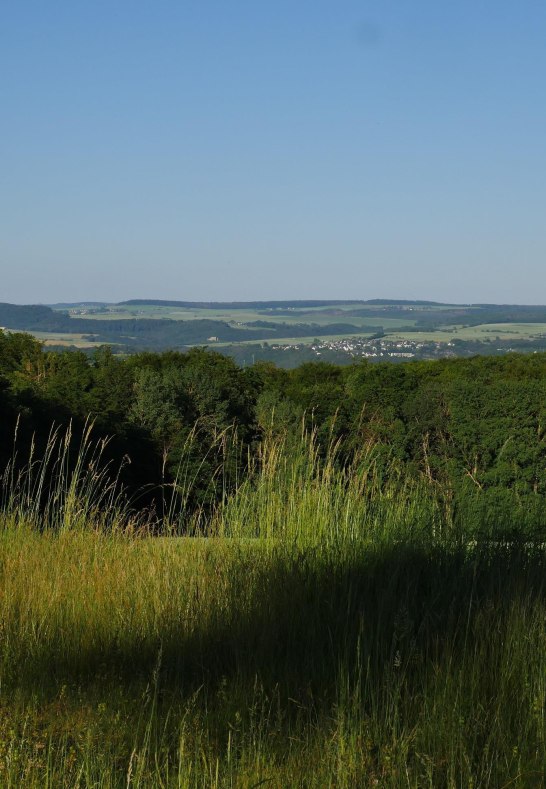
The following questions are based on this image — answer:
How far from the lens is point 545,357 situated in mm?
74625

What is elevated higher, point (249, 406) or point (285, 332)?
point (285, 332)

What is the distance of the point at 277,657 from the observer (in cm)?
349

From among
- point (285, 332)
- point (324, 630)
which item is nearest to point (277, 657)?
point (324, 630)

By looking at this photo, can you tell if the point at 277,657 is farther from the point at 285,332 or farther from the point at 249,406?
the point at 285,332

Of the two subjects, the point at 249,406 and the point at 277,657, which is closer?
the point at 277,657

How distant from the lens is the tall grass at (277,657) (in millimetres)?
2645

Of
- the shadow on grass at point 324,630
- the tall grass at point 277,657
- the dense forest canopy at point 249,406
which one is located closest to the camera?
the tall grass at point 277,657

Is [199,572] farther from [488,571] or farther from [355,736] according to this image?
[355,736]

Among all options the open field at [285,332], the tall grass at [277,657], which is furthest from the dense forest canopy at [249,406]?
the open field at [285,332]

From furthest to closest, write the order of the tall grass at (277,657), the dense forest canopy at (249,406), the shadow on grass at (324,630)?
the dense forest canopy at (249,406)
the shadow on grass at (324,630)
the tall grass at (277,657)

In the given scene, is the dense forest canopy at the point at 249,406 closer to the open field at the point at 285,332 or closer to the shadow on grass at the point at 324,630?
the shadow on grass at the point at 324,630

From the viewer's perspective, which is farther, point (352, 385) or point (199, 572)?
point (352, 385)

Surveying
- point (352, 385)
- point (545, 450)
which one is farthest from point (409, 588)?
point (352, 385)

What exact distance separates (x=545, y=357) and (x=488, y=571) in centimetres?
7254
